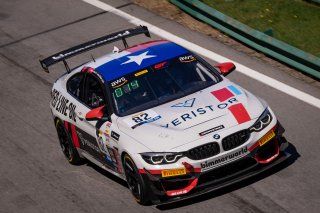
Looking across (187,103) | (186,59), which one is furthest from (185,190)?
(186,59)

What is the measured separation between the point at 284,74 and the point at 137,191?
198 inches

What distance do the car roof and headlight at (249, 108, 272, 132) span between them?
5.66 feet

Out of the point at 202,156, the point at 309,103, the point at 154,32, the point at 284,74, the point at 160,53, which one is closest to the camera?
the point at 202,156

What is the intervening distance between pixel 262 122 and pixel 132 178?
5.84 feet

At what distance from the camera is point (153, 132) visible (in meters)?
10.2

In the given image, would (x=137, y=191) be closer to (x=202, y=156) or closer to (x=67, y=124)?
(x=202, y=156)

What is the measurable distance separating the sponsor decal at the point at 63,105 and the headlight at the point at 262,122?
2824 mm

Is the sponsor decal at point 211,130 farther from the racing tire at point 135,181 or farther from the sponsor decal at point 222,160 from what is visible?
the racing tire at point 135,181

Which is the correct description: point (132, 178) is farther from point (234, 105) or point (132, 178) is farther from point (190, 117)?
point (234, 105)

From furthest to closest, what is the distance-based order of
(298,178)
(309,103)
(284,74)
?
(284,74), (309,103), (298,178)

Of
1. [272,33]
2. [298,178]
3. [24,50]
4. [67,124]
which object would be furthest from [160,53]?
[24,50]

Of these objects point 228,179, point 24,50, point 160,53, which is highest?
point 160,53

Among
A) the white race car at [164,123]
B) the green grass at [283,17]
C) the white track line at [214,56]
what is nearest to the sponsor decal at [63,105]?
the white race car at [164,123]

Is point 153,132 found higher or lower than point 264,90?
higher
